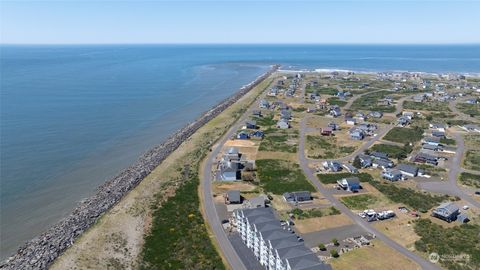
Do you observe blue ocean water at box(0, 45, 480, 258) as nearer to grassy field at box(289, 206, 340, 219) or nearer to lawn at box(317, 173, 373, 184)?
grassy field at box(289, 206, 340, 219)

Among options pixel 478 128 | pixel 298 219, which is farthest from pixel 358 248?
Result: pixel 478 128

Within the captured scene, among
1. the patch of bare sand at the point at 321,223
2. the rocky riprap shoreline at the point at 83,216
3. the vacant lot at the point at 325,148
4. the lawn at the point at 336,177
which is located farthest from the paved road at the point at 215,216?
the vacant lot at the point at 325,148

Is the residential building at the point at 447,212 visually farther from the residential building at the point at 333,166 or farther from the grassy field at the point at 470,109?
the grassy field at the point at 470,109

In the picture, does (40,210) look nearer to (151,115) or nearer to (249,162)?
(249,162)

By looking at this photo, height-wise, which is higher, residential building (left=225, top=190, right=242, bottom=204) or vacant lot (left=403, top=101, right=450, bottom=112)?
vacant lot (left=403, top=101, right=450, bottom=112)

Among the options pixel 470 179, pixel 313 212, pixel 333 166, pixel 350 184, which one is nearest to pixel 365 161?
pixel 333 166

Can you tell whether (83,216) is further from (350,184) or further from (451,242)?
(451,242)

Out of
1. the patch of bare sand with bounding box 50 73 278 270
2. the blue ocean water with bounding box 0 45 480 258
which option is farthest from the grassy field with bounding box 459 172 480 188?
the blue ocean water with bounding box 0 45 480 258
